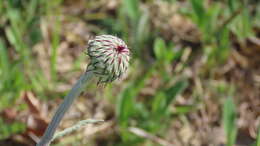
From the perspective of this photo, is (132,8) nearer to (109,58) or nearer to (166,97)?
(166,97)

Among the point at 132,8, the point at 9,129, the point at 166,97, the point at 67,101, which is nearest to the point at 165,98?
the point at 166,97

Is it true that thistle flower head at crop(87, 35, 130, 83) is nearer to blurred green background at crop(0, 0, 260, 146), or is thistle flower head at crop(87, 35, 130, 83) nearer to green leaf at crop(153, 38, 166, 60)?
blurred green background at crop(0, 0, 260, 146)

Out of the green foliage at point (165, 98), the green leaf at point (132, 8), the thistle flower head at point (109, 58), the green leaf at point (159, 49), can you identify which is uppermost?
the green leaf at point (132, 8)

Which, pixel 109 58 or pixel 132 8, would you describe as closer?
pixel 109 58

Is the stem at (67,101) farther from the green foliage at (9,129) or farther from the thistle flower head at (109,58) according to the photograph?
the green foliage at (9,129)

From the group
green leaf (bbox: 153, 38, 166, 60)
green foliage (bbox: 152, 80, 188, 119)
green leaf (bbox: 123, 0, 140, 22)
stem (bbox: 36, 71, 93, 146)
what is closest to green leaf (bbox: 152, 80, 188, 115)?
green foliage (bbox: 152, 80, 188, 119)

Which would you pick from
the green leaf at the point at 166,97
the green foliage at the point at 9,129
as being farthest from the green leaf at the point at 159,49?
the green foliage at the point at 9,129
